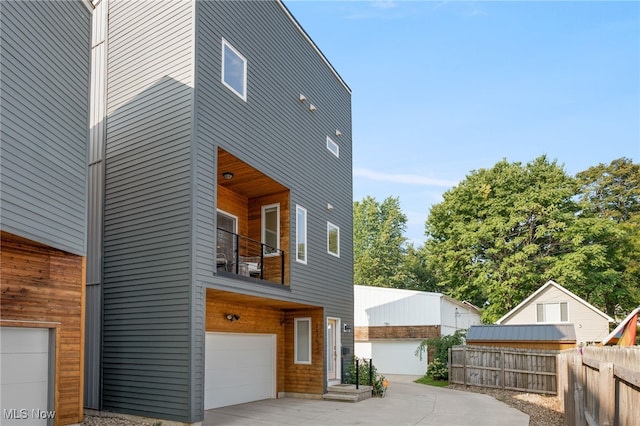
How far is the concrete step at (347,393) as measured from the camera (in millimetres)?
13713

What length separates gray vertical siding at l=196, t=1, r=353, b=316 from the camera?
10.4 m

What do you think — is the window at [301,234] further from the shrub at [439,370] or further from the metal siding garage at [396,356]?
the metal siding garage at [396,356]

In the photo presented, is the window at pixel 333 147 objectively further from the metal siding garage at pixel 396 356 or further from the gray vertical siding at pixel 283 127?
→ the metal siding garage at pixel 396 356

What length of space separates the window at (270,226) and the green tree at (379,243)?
28988 millimetres

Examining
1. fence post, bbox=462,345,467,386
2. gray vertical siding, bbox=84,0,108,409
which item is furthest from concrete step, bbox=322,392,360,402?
fence post, bbox=462,345,467,386

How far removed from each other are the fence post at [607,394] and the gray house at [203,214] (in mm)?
6903

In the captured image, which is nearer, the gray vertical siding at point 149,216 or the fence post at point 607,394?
the fence post at point 607,394

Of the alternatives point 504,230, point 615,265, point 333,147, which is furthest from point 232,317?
point 615,265

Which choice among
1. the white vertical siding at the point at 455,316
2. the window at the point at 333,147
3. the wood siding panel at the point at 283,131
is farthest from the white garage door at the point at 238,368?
the white vertical siding at the point at 455,316

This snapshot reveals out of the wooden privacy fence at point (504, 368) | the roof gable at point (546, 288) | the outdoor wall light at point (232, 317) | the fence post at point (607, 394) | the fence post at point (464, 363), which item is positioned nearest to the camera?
the fence post at point (607, 394)

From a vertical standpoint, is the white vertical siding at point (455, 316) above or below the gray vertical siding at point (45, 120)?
below

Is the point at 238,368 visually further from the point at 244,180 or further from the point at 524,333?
the point at 524,333

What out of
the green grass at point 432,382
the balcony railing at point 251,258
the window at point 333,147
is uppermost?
the window at point 333,147

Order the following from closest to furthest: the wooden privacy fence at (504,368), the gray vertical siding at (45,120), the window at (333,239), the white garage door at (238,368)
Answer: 1. the gray vertical siding at (45,120)
2. the white garage door at (238,368)
3. the window at (333,239)
4. the wooden privacy fence at (504,368)
